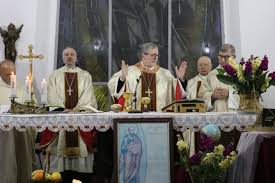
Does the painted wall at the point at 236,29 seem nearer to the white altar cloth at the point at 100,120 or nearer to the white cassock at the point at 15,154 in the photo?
the white cassock at the point at 15,154

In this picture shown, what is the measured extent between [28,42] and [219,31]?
3374 mm

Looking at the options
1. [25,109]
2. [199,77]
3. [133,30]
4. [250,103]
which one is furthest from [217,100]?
[25,109]

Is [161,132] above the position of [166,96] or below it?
below

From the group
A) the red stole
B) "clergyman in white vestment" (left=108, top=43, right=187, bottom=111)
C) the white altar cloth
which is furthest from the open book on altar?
the red stole

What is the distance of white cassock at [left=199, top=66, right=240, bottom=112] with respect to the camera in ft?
19.6

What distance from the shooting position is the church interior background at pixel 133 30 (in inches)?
314

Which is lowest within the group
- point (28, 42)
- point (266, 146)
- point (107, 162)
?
point (107, 162)

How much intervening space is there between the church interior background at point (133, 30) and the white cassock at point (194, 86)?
0.68 meters

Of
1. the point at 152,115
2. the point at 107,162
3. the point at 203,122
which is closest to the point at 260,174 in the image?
the point at 203,122

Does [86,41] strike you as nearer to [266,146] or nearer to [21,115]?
[21,115]

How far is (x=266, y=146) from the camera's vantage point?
4062mm

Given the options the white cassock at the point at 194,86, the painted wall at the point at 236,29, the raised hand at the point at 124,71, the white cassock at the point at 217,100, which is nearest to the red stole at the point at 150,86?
the raised hand at the point at 124,71

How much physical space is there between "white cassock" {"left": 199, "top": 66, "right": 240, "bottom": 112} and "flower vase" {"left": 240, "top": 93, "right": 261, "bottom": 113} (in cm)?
84

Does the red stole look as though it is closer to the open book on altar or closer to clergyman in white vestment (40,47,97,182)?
clergyman in white vestment (40,47,97,182)
